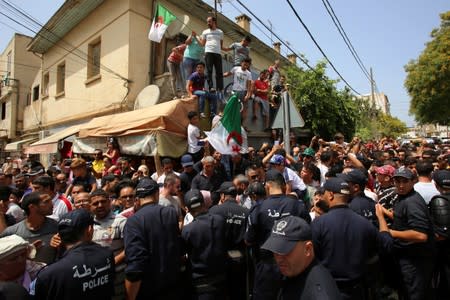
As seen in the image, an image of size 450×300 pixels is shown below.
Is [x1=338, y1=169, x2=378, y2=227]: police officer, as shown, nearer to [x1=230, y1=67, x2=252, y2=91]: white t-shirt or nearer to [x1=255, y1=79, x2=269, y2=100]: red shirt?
[x1=230, y1=67, x2=252, y2=91]: white t-shirt

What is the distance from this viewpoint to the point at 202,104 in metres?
8.36

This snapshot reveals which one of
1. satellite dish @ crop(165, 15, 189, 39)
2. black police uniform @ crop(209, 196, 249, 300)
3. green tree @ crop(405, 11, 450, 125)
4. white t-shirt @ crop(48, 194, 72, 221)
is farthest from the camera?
→ green tree @ crop(405, 11, 450, 125)

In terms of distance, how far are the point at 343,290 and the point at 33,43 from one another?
19.9 metres

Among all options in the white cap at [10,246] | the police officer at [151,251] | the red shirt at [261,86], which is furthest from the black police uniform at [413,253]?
the red shirt at [261,86]

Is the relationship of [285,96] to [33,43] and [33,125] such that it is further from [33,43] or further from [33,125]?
[33,125]

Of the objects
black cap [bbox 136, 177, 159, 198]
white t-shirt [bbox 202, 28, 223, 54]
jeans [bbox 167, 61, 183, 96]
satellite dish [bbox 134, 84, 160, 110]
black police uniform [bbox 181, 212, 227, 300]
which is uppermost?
white t-shirt [bbox 202, 28, 223, 54]

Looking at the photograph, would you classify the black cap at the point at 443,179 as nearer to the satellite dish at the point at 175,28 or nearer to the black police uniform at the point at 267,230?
the black police uniform at the point at 267,230

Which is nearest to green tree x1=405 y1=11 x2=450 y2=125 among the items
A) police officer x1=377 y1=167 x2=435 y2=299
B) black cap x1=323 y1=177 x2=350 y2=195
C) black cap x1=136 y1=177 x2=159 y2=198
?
police officer x1=377 y1=167 x2=435 y2=299

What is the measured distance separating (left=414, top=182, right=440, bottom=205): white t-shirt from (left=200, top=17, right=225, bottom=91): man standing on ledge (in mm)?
6208

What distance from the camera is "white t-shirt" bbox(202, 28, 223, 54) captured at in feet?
28.3

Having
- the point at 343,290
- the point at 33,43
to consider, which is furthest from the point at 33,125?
the point at 343,290

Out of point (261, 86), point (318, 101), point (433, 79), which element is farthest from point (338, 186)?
point (433, 79)

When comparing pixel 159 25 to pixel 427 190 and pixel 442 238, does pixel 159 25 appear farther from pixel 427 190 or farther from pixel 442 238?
pixel 442 238

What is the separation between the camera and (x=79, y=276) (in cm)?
213
